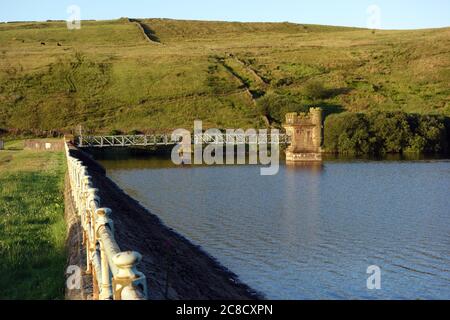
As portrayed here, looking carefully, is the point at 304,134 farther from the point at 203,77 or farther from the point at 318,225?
the point at 318,225

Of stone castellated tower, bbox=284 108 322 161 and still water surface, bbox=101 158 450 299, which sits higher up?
stone castellated tower, bbox=284 108 322 161

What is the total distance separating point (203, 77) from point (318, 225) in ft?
251

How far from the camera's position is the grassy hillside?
3570 inches

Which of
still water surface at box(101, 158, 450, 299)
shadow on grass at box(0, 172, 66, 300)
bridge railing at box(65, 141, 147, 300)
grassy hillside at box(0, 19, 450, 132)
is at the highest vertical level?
grassy hillside at box(0, 19, 450, 132)

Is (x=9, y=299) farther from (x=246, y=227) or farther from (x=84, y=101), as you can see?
(x=84, y=101)

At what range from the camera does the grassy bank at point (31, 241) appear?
1061 cm

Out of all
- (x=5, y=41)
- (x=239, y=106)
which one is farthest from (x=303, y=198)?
(x=5, y=41)

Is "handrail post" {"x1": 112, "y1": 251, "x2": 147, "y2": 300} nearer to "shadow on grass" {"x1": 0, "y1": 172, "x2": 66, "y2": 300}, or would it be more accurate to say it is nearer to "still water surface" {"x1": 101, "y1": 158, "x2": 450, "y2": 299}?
"shadow on grass" {"x1": 0, "y1": 172, "x2": 66, "y2": 300}


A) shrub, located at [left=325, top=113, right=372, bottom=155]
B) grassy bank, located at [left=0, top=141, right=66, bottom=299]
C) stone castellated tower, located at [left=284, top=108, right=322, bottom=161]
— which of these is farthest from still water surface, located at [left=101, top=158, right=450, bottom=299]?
shrub, located at [left=325, top=113, right=372, bottom=155]

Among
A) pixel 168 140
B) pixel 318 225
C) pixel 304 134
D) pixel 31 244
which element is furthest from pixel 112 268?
pixel 168 140

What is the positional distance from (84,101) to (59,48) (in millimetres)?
29545

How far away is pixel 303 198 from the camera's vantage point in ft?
125

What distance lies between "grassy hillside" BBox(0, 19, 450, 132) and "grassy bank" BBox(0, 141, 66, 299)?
6373 cm

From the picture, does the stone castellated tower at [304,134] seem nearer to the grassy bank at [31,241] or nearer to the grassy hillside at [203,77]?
the grassy hillside at [203,77]
